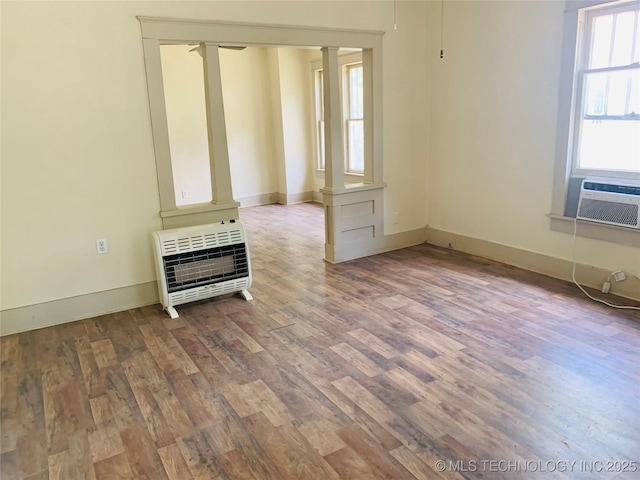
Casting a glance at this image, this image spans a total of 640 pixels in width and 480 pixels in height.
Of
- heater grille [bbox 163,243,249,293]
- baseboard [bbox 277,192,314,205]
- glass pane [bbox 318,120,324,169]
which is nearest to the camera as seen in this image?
heater grille [bbox 163,243,249,293]

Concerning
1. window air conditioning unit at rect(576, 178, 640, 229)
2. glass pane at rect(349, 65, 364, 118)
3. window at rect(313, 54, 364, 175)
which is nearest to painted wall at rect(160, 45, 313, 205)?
window at rect(313, 54, 364, 175)

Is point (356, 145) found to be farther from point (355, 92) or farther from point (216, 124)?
point (216, 124)

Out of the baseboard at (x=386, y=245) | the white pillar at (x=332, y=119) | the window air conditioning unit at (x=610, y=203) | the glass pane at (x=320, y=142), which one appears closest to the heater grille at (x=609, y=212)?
the window air conditioning unit at (x=610, y=203)

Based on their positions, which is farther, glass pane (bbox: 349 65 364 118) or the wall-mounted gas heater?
glass pane (bbox: 349 65 364 118)

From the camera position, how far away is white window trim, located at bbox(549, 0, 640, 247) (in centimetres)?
365

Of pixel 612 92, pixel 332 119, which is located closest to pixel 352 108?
pixel 332 119

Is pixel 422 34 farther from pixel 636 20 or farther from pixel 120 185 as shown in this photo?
pixel 120 185

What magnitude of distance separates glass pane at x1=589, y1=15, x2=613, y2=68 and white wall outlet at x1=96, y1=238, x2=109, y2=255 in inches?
155

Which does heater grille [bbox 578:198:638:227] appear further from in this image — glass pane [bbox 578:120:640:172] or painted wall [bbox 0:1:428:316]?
painted wall [bbox 0:1:428:316]

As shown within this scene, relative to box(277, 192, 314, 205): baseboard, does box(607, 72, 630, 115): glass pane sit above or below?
above

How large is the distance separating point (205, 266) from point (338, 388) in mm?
1635

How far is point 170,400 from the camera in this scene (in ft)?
8.31

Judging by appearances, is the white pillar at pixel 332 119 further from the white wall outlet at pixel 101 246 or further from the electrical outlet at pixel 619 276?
the electrical outlet at pixel 619 276

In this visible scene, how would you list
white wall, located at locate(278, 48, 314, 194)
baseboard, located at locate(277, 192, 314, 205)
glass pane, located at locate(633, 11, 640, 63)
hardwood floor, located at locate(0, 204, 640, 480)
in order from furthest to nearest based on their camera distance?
baseboard, located at locate(277, 192, 314, 205) → white wall, located at locate(278, 48, 314, 194) → glass pane, located at locate(633, 11, 640, 63) → hardwood floor, located at locate(0, 204, 640, 480)
